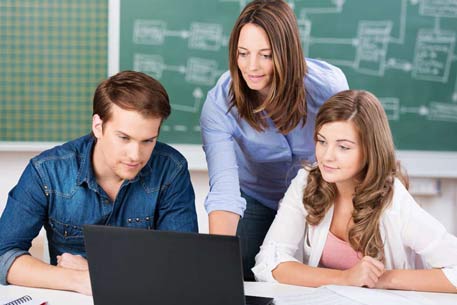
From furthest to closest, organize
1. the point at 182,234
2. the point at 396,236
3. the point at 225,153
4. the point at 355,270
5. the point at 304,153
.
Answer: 1. the point at 304,153
2. the point at 225,153
3. the point at 396,236
4. the point at 355,270
5. the point at 182,234

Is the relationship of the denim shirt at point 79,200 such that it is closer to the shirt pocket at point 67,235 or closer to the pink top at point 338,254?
the shirt pocket at point 67,235

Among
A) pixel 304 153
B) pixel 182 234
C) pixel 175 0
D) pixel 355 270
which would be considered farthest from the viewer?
pixel 175 0

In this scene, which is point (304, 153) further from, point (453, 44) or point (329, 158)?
point (453, 44)

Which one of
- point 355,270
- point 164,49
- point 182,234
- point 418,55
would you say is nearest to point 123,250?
point 182,234

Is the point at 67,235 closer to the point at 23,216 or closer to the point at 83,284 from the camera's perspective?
the point at 23,216

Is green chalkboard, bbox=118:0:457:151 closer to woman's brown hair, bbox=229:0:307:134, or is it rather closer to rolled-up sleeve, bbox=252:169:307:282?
woman's brown hair, bbox=229:0:307:134

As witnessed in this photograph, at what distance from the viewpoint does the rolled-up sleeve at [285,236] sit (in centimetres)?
188

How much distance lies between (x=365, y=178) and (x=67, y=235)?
816 millimetres

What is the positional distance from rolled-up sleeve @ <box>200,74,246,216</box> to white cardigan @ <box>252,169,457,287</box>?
0.15 metres

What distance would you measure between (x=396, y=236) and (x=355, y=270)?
10.0 inches

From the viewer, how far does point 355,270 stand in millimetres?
1713

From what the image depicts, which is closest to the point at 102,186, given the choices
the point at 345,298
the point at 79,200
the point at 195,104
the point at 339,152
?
the point at 79,200

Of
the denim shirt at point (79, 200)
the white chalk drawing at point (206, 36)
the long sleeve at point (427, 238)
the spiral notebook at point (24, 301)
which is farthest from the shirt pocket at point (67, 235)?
the white chalk drawing at point (206, 36)

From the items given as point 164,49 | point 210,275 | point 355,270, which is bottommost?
point 355,270
